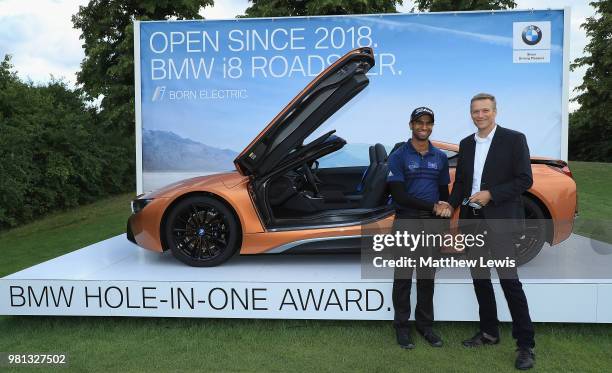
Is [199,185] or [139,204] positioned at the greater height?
[199,185]

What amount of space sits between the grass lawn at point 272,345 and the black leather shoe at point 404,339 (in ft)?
0.15

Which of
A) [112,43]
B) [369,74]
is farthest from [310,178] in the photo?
[112,43]

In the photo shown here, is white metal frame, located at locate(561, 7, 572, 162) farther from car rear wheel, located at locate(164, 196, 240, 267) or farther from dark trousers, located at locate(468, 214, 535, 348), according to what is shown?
car rear wheel, located at locate(164, 196, 240, 267)

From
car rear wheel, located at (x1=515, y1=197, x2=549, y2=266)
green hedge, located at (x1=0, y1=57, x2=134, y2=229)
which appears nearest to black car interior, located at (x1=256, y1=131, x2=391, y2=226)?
car rear wheel, located at (x1=515, y1=197, x2=549, y2=266)

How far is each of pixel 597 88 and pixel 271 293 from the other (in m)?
20.3

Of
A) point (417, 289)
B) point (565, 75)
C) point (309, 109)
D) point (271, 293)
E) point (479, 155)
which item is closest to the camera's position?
point (479, 155)

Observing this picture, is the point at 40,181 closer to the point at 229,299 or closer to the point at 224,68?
the point at 224,68

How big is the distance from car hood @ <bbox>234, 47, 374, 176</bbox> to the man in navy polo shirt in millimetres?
704

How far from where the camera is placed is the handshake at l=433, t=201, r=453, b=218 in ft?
9.40

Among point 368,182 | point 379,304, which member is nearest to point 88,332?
point 379,304

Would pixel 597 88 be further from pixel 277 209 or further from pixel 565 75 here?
pixel 277 209

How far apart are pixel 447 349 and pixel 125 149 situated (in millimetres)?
12092

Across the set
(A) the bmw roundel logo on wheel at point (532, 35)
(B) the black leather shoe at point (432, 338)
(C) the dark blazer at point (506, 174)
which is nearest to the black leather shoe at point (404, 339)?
(B) the black leather shoe at point (432, 338)

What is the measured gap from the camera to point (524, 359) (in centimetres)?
275
